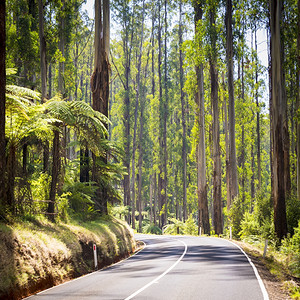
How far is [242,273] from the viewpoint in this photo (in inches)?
520

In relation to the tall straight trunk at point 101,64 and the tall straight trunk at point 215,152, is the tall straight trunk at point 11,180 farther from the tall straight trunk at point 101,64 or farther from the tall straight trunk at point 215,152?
the tall straight trunk at point 215,152

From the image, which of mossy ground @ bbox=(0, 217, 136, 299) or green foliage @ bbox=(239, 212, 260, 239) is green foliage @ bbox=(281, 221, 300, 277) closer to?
green foliage @ bbox=(239, 212, 260, 239)

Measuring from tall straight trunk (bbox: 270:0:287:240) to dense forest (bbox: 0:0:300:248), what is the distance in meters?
0.05

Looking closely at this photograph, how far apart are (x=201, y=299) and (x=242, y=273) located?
4.22 m

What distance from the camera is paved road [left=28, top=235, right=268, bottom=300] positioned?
9.88 meters

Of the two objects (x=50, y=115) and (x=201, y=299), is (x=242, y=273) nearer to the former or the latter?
(x=201, y=299)

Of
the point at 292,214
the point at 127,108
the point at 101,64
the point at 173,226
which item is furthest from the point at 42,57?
the point at 127,108

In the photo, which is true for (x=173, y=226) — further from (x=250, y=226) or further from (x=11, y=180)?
(x=11, y=180)

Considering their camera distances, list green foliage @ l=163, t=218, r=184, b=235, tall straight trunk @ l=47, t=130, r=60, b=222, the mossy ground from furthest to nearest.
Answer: green foliage @ l=163, t=218, r=184, b=235 < tall straight trunk @ l=47, t=130, r=60, b=222 < the mossy ground

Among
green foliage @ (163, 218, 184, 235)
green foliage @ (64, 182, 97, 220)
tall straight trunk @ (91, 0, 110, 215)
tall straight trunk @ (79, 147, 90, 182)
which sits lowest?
green foliage @ (163, 218, 184, 235)

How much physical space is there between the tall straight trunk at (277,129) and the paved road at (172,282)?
4.12 m

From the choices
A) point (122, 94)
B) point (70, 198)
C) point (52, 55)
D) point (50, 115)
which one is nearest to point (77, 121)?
point (50, 115)

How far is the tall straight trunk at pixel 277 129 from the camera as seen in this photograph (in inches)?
799

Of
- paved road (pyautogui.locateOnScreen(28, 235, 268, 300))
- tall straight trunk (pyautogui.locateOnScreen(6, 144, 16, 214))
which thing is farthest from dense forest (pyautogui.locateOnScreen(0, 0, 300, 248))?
paved road (pyautogui.locateOnScreen(28, 235, 268, 300))
